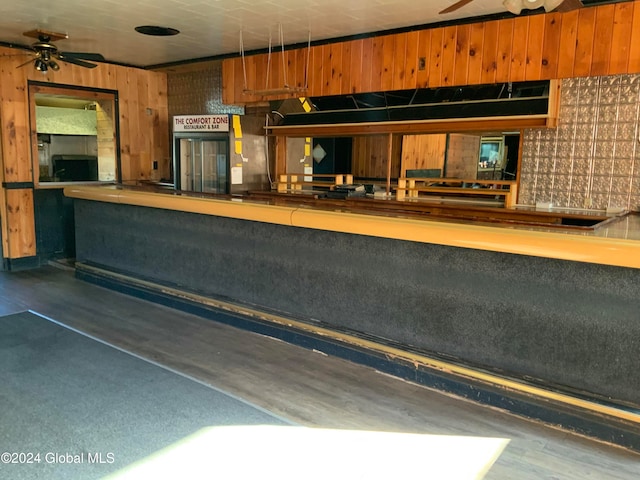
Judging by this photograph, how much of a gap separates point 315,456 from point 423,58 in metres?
3.72

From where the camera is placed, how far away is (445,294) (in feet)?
9.67

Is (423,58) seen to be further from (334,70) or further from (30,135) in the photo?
(30,135)

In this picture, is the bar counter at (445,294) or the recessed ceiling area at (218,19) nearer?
the bar counter at (445,294)

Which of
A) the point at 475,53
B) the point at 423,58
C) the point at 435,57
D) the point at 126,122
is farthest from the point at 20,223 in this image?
the point at 475,53

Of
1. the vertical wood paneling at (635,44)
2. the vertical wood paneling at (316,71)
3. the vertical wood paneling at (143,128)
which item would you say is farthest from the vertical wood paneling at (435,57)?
the vertical wood paneling at (143,128)

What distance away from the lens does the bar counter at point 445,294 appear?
2.44 meters

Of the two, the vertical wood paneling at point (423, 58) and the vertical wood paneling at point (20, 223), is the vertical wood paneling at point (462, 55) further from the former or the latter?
the vertical wood paneling at point (20, 223)

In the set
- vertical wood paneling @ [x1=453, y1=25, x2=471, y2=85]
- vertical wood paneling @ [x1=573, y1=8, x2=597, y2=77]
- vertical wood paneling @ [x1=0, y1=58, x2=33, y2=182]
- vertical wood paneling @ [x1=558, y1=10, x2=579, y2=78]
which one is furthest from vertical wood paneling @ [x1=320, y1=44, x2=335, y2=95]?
vertical wood paneling @ [x1=0, y1=58, x2=33, y2=182]

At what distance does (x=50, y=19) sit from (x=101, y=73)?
6.50 feet

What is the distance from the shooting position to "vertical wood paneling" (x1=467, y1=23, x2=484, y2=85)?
4.29 metres

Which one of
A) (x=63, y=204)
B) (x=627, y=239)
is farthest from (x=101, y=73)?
(x=627, y=239)

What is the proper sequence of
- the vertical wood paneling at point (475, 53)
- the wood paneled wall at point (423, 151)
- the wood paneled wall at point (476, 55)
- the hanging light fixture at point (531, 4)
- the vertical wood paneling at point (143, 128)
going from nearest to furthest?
the hanging light fixture at point (531, 4), the wood paneled wall at point (476, 55), the vertical wood paneling at point (475, 53), the vertical wood paneling at point (143, 128), the wood paneled wall at point (423, 151)

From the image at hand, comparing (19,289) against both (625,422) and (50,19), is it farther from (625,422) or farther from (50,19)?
(625,422)

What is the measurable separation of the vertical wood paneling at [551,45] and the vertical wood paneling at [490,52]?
1.27 feet
